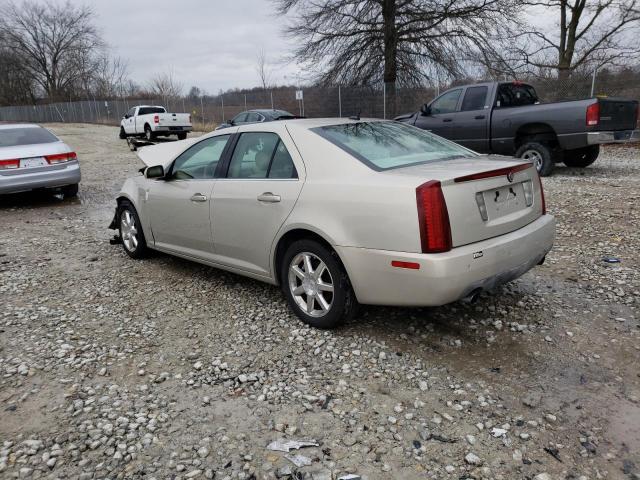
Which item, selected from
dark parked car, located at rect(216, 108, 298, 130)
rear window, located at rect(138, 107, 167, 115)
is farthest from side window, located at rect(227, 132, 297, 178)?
rear window, located at rect(138, 107, 167, 115)

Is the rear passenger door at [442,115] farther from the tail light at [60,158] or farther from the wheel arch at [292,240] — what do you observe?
the wheel arch at [292,240]

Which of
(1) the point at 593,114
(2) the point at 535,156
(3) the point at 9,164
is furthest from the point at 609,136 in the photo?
(3) the point at 9,164

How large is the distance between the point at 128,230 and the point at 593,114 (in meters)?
7.78

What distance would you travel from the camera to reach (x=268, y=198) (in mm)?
3766

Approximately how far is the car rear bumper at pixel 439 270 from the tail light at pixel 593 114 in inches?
251

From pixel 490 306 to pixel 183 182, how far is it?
2945 mm

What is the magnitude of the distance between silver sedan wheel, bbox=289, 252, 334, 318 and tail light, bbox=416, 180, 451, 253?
80 cm

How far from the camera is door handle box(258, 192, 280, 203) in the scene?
146 inches

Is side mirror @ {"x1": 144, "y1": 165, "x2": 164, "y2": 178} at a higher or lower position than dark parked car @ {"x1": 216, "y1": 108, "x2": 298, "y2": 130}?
lower

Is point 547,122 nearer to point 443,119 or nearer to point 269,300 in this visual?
point 443,119

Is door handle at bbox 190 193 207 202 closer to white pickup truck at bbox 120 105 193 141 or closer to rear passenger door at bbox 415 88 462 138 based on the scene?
rear passenger door at bbox 415 88 462 138

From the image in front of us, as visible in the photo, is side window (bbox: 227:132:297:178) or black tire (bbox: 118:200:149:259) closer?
side window (bbox: 227:132:297:178)

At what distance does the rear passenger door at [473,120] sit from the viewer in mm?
9945

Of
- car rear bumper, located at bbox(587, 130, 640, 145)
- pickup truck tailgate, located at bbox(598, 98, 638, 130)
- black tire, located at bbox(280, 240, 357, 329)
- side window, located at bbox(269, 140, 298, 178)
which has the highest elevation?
pickup truck tailgate, located at bbox(598, 98, 638, 130)
